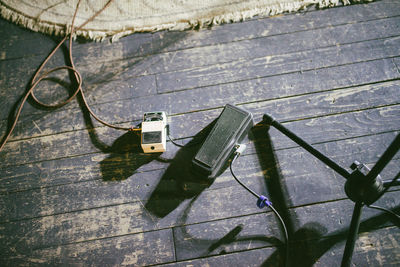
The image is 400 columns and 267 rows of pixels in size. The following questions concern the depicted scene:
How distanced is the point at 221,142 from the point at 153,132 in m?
0.26

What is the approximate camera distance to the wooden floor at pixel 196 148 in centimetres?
94

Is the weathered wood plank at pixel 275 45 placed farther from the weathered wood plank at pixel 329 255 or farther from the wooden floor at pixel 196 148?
the weathered wood plank at pixel 329 255

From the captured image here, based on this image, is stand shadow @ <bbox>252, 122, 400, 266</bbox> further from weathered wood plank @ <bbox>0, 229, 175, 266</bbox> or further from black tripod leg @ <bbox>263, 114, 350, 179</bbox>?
weathered wood plank @ <bbox>0, 229, 175, 266</bbox>

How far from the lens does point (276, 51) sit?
4.01 feet

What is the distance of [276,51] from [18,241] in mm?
1292

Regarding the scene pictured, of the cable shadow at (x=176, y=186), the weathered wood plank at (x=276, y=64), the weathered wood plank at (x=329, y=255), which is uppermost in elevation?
the weathered wood plank at (x=276, y=64)

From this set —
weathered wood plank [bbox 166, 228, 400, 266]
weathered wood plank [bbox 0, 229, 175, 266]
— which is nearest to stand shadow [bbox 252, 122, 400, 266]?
weathered wood plank [bbox 166, 228, 400, 266]

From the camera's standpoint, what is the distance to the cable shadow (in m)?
1.00

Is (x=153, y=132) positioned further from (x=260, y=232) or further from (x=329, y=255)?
(x=329, y=255)

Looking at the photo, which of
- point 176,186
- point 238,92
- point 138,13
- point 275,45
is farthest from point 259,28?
point 176,186

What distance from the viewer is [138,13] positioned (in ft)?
4.38

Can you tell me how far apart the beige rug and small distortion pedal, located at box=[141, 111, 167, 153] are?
509 millimetres

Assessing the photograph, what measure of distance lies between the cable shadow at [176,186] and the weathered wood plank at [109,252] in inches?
3.5

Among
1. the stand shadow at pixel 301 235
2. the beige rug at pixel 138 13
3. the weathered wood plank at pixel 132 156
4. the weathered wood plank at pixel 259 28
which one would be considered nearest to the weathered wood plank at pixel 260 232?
the stand shadow at pixel 301 235
